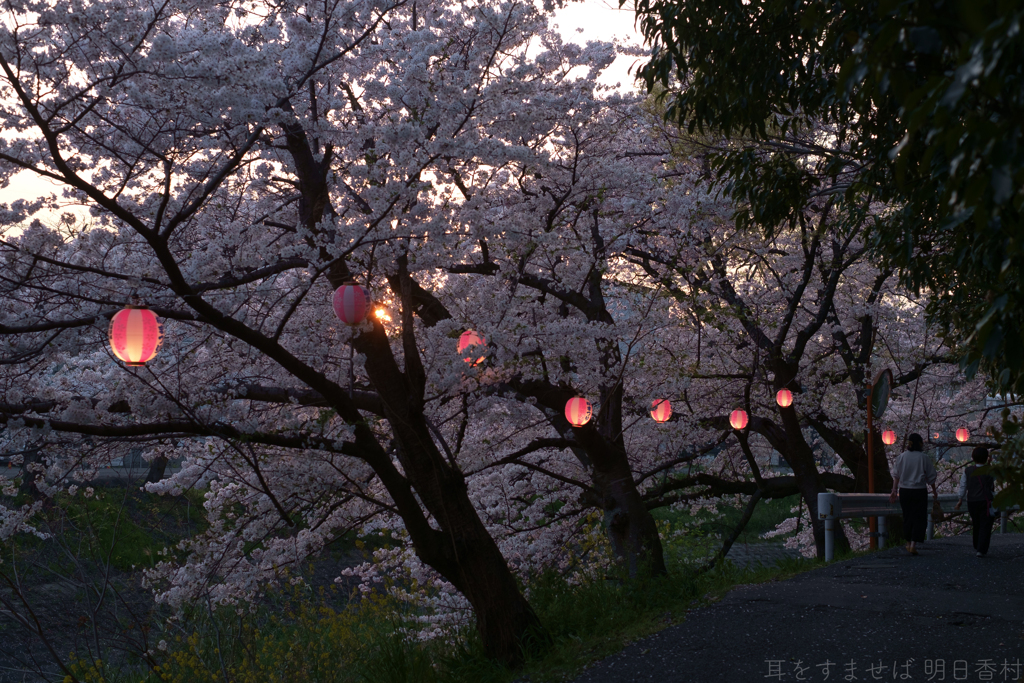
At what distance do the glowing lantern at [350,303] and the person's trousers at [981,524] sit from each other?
9.46 metres

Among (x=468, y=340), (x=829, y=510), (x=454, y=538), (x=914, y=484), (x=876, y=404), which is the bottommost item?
(x=829, y=510)

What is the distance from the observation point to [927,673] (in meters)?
5.29

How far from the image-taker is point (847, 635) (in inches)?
247

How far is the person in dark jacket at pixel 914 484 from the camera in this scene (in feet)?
34.1


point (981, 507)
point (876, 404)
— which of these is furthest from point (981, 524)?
point (876, 404)

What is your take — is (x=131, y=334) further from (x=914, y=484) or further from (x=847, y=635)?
(x=914, y=484)

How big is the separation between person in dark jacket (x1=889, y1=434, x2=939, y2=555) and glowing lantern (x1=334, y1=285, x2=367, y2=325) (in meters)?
8.02

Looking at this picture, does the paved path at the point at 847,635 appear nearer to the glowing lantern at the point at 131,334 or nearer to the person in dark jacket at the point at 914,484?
the person in dark jacket at the point at 914,484

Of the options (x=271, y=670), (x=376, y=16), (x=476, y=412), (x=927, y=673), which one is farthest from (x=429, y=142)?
(x=271, y=670)

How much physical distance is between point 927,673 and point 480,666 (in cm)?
385

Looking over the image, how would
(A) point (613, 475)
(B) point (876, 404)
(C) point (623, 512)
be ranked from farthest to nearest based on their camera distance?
(B) point (876, 404) < (A) point (613, 475) < (C) point (623, 512)

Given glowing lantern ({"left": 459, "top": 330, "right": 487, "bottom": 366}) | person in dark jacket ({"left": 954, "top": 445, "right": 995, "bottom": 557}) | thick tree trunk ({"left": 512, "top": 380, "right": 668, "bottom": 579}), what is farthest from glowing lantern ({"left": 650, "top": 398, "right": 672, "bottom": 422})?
person in dark jacket ({"left": 954, "top": 445, "right": 995, "bottom": 557})

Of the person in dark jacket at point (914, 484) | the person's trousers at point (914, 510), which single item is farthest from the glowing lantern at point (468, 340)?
the person's trousers at point (914, 510)

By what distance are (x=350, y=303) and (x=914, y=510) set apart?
856 cm
